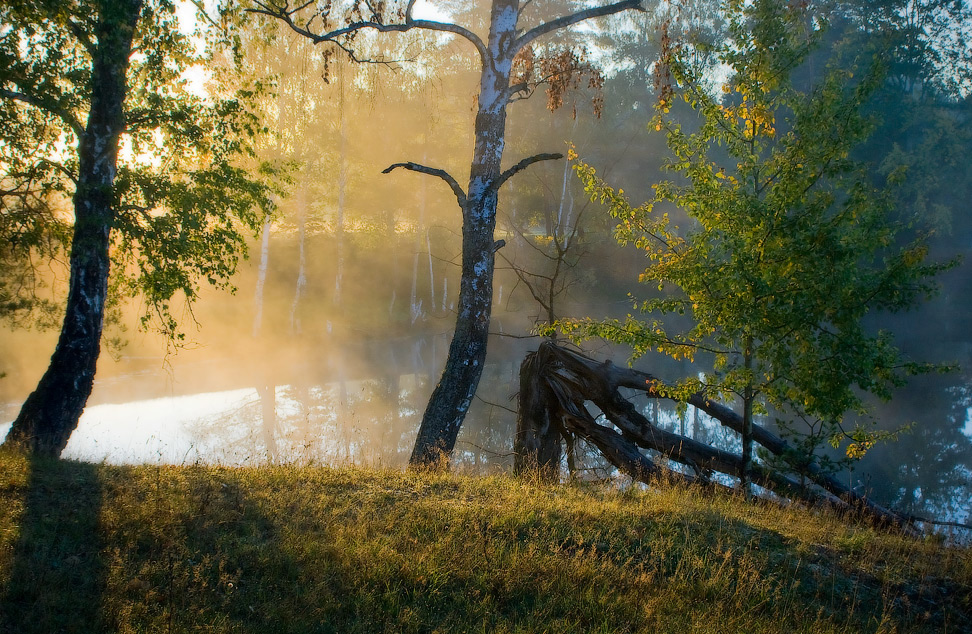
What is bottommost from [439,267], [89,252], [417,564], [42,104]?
[417,564]

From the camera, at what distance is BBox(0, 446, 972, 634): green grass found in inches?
143

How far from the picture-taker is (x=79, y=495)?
5.33m

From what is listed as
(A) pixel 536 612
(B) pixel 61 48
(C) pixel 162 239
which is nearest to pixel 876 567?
(A) pixel 536 612

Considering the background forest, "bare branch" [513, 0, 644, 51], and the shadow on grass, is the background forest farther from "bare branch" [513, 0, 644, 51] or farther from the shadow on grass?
the shadow on grass

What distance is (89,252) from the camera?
8031mm

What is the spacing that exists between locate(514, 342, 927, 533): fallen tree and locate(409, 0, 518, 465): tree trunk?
4.23 ft

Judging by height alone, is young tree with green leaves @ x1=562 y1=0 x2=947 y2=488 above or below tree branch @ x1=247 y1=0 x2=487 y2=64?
below

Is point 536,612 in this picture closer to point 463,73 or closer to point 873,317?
point 463,73

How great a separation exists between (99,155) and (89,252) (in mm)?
1298

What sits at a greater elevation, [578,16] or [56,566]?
[578,16]

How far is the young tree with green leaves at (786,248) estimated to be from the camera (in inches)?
266

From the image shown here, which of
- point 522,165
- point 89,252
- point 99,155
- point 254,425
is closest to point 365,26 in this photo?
point 522,165

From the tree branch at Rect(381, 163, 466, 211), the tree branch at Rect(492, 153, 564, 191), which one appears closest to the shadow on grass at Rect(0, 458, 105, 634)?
the tree branch at Rect(381, 163, 466, 211)

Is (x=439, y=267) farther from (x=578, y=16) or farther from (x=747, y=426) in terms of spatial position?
(x=747, y=426)
